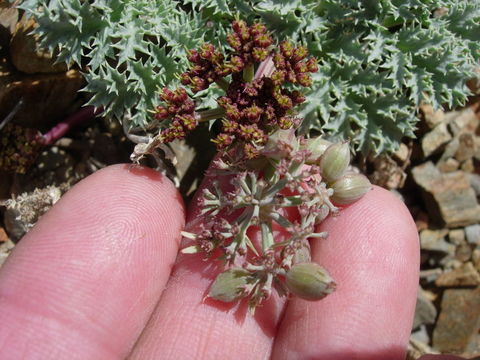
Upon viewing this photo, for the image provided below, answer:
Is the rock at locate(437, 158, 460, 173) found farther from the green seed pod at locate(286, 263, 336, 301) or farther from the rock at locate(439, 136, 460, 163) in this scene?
the green seed pod at locate(286, 263, 336, 301)

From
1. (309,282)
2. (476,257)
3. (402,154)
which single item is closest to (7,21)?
(309,282)

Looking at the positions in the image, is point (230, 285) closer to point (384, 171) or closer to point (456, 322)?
point (384, 171)

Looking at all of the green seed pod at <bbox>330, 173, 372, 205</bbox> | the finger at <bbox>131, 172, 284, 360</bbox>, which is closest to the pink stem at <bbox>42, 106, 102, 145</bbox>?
the finger at <bbox>131, 172, 284, 360</bbox>

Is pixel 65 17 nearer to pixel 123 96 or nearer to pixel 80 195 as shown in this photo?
pixel 123 96

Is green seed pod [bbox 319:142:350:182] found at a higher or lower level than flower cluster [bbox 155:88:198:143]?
lower

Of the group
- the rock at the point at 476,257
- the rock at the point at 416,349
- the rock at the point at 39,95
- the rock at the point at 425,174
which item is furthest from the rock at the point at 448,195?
the rock at the point at 39,95

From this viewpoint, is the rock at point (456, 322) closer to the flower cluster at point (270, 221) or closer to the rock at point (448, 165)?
the rock at point (448, 165)

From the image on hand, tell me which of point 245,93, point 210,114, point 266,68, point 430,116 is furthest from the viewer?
point 430,116
